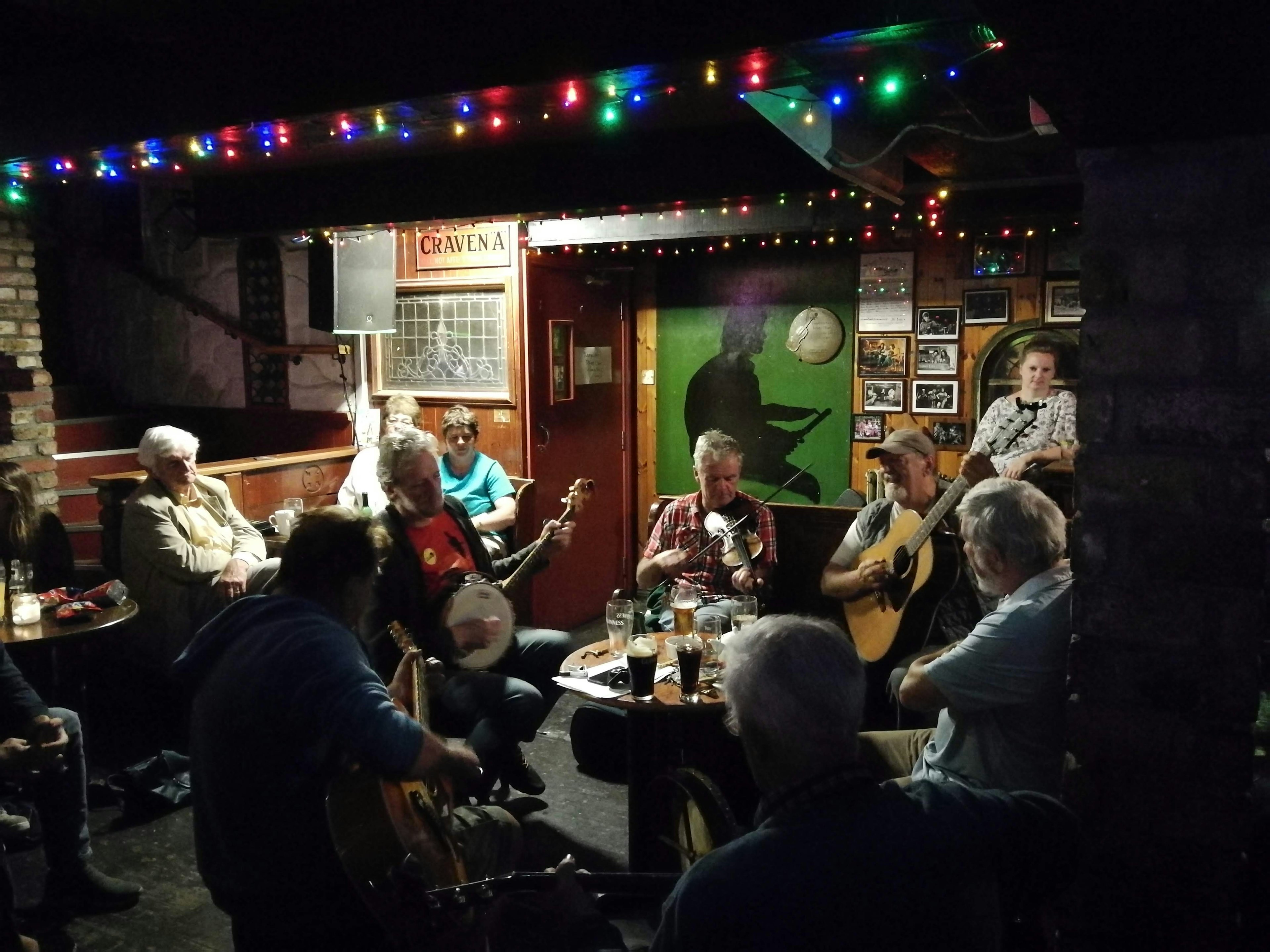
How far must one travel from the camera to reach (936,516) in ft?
13.2

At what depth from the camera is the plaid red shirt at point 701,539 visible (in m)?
4.36

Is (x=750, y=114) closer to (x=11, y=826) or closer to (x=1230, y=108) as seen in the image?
(x=1230, y=108)

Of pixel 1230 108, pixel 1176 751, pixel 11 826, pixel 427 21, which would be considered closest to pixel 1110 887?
pixel 1176 751

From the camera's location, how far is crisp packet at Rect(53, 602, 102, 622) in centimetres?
384

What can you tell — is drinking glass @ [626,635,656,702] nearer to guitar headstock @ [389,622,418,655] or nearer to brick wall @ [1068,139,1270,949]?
guitar headstock @ [389,622,418,655]

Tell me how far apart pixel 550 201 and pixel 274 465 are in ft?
8.22

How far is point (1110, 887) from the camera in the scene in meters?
1.86

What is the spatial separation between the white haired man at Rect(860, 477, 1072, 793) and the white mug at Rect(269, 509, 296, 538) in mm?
3703

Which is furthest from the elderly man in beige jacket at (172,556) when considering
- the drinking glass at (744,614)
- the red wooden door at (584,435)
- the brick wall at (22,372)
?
the drinking glass at (744,614)

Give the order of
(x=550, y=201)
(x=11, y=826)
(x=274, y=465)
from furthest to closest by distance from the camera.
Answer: (x=274, y=465) → (x=550, y=201) → (x=11, y=826)

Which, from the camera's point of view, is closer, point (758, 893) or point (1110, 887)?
point (758, 893)

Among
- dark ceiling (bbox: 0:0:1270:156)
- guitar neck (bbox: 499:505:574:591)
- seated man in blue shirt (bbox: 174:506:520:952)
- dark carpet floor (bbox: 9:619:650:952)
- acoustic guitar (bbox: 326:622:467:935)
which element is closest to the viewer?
dark ceiling (bbox: 0:0:1270:156)

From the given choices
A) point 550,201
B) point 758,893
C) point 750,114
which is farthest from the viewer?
point 550,201

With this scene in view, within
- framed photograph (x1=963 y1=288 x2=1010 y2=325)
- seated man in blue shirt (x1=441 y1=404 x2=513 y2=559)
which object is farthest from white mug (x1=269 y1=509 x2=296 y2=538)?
framed photograph (x1=963 y1=288 x2=1010 y2=325)
